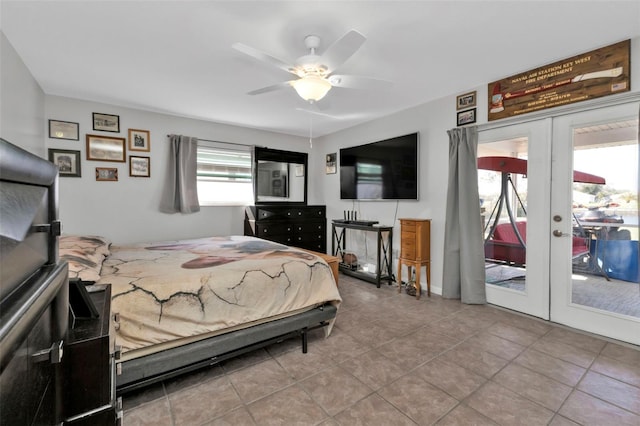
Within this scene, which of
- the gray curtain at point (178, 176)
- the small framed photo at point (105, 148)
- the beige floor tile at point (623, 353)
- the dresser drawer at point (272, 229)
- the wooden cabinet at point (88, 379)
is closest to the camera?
the wooden cabinet at point (88, 379)

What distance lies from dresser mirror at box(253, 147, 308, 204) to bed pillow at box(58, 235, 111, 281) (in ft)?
9.19

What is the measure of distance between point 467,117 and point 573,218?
1.49 m

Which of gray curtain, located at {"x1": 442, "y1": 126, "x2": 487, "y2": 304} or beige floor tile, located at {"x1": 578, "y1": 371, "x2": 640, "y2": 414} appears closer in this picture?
beige floor tile, located at {"x1": 578, "y1": 371, "x2": 640, "y2": 414}

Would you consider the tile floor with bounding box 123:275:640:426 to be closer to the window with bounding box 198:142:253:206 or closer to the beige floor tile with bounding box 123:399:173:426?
the beige floor tile with bounding box 123:399:173:426

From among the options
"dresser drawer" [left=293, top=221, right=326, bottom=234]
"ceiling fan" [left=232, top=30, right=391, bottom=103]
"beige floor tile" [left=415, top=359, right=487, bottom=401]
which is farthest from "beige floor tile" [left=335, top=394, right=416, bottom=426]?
"dresser drawer" [left=293, top=221, right=326, bottom=234]

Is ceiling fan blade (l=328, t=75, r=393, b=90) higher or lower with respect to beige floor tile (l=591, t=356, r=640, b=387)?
higher

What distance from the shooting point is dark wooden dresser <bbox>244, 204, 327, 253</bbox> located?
4.55 meters

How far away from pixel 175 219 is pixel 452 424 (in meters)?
4.06

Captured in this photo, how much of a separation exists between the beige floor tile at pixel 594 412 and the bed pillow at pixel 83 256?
9.29ft

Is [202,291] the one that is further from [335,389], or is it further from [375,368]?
[375,368]

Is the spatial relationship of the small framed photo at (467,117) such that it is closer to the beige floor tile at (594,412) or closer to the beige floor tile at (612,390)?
the beige floor tile at (612,390)

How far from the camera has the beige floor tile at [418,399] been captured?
1.62 metres

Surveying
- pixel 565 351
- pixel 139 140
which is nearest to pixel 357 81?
pixel 565 351

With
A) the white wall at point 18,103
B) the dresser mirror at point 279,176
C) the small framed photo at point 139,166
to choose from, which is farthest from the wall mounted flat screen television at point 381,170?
the white wall at point 18,103
